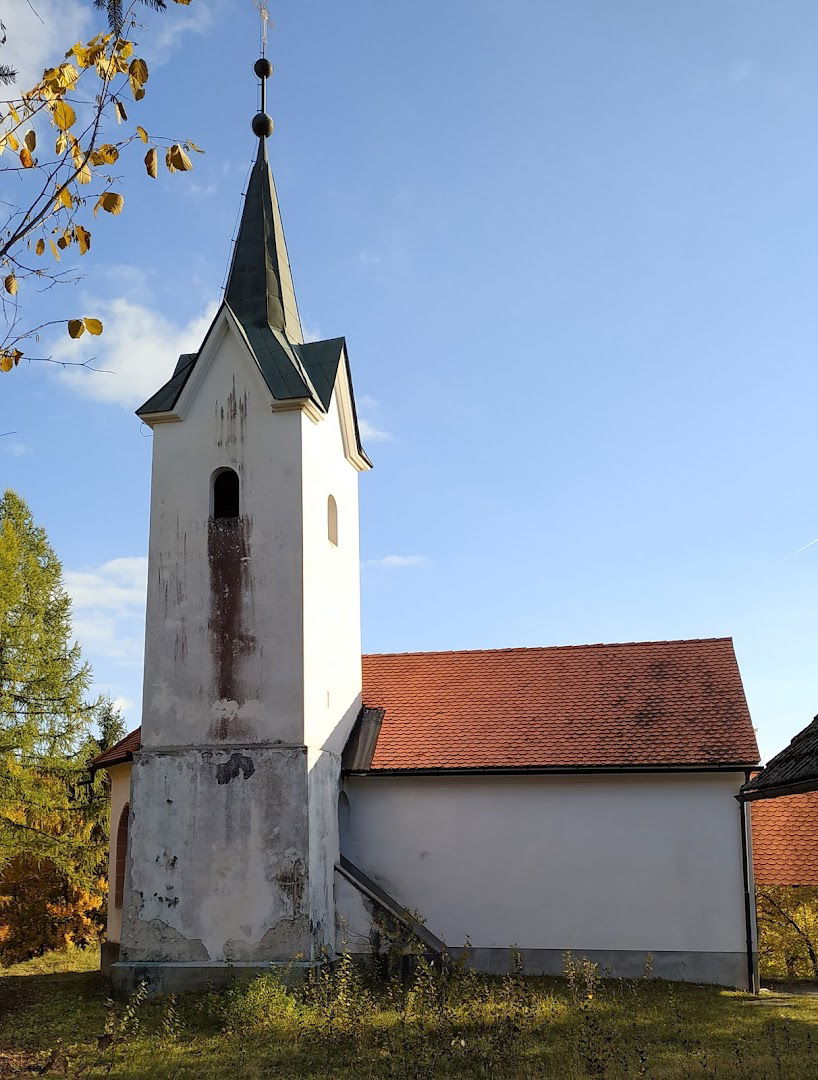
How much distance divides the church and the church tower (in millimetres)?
38

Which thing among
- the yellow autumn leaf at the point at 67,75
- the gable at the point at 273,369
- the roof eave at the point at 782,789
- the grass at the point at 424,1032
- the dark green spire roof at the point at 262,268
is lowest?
the grass at the point at 424,1032

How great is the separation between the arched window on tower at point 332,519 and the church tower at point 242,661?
0.04 m

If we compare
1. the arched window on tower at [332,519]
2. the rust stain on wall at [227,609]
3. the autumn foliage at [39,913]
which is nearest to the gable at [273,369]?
the arched window on tower at [332,519]

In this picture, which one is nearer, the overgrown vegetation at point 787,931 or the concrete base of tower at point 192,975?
the concrete base of tower at point 192,975

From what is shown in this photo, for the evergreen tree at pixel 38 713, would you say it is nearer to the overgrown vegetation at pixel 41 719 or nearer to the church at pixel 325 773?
the overgrown vegetation at pixel 41 719

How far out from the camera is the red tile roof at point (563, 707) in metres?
16.7

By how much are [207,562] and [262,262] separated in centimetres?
614

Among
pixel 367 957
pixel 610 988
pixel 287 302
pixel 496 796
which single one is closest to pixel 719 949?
pixel 610 988

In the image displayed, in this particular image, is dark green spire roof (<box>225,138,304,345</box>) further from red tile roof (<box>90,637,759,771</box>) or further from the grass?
the grass

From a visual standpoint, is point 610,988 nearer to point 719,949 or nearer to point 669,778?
point 719,949

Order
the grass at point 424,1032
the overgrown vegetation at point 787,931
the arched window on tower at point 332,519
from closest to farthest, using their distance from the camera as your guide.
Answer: the grass at point 424,1032 < the arched window on tower at point 332,519 < the overgrown vegetation at point 787,931

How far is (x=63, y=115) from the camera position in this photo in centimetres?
496

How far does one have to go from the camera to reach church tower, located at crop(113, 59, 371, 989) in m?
14.6

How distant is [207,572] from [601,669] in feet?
26.1
